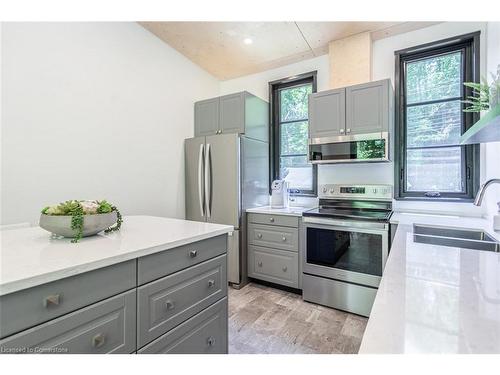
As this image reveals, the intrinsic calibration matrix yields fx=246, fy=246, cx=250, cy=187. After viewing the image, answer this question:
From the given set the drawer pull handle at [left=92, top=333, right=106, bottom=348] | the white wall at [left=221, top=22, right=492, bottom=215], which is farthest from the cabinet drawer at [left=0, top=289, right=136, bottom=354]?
the white wall at [left=221, top=22, right=492, bottom=215]

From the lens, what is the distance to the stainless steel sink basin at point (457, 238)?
137cm

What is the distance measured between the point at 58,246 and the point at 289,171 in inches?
105

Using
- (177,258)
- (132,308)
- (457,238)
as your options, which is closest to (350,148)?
(457,238)

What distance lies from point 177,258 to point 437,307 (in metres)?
1.01

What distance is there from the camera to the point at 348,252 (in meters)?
2.29

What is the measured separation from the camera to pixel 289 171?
3.29m

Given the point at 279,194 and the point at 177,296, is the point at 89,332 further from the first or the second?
the point at 279,194

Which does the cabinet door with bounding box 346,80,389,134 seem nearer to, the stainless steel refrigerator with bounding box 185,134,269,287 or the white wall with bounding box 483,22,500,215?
the white wall with bounding box 483,22,500,215

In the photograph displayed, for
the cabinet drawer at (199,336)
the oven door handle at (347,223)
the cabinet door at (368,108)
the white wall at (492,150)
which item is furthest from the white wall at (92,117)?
the white wall at (492,150)

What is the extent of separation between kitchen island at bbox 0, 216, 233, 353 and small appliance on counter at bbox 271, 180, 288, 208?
166cm

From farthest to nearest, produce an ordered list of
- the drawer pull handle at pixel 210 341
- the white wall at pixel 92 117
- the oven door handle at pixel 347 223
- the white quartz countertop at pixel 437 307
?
the oven door handle at pixel 347 223 → the white wall at pixel 92 117 → the drawer pull handle at pixel 210 341 → the white quartz countertop at pixel 437 307

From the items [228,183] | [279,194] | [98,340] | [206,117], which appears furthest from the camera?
[206,117]

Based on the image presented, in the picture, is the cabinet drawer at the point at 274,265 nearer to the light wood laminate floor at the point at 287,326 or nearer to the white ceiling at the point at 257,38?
the light wood laminate floor at the point at 287,326

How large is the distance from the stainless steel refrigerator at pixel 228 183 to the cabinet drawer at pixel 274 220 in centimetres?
12
